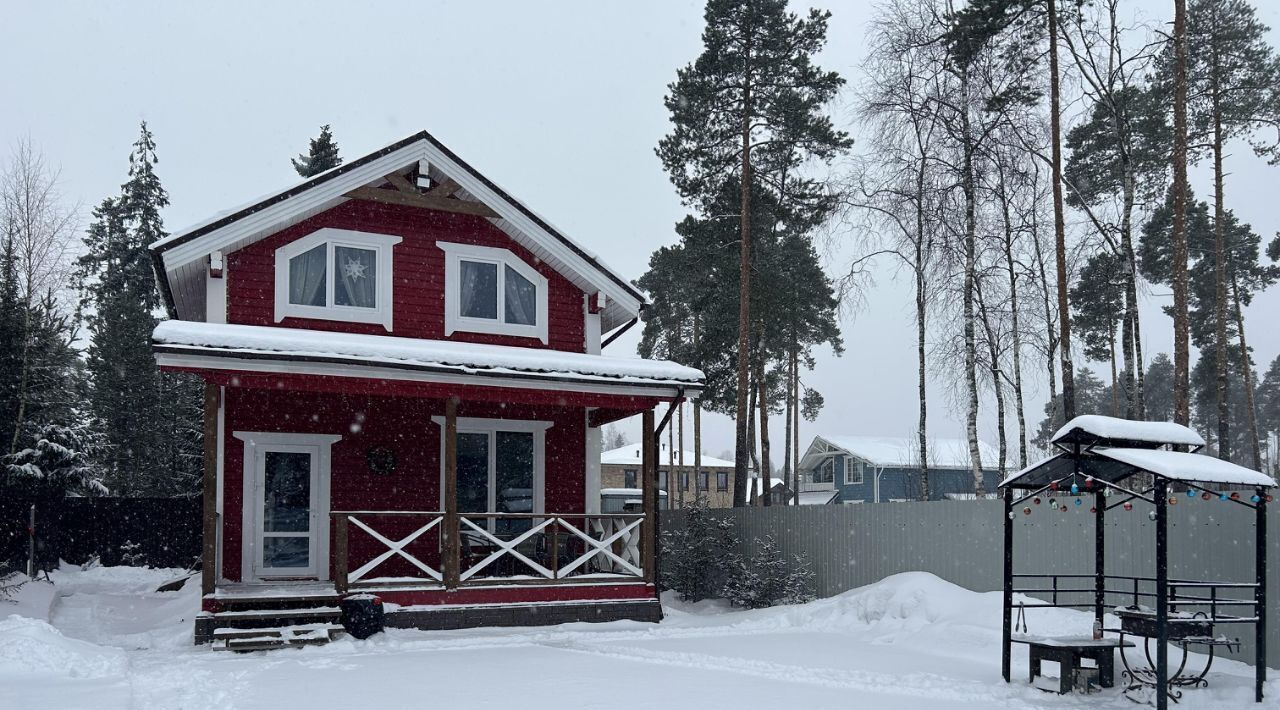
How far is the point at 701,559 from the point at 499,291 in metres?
5.62

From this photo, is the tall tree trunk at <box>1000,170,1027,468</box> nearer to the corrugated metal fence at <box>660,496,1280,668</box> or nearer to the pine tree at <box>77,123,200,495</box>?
the corrugated metal fence at <box>660,496,1280,668</box>

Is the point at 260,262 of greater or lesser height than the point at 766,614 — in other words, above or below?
above

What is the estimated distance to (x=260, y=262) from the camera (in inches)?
572

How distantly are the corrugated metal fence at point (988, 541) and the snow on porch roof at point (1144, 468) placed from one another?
5.51 feet

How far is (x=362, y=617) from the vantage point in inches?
472

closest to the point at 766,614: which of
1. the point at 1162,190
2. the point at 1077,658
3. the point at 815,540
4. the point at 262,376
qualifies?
the point at 815,540

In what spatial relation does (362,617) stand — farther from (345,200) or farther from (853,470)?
(853,470)

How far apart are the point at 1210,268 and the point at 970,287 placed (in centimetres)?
1409

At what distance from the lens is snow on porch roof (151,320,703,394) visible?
39.2 feet

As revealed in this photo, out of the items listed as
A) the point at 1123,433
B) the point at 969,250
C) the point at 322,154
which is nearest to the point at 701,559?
the point at 969,250

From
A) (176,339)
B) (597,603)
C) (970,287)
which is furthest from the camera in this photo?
(970,287)

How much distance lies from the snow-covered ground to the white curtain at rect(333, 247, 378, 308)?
193 inches

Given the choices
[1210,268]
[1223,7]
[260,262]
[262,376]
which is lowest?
[262,376]

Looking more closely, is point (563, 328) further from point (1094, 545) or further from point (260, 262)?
point (1094, 545)
